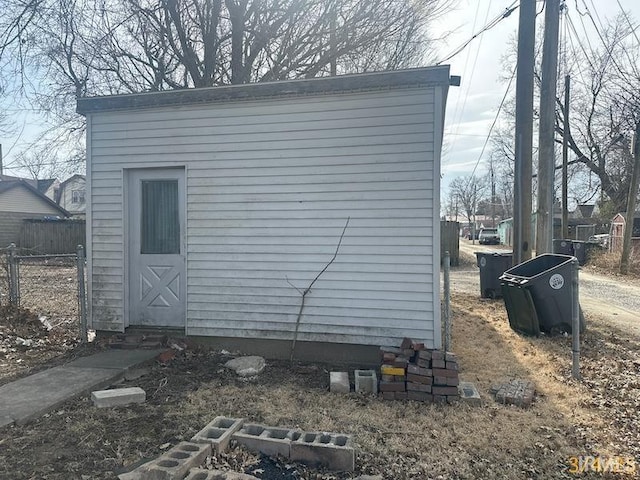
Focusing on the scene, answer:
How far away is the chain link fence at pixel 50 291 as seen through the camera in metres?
5.60

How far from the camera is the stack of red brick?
152 inches

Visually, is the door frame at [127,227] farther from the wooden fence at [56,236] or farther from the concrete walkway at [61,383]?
the wooden fence at [56,236]

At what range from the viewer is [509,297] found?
20.8 ft

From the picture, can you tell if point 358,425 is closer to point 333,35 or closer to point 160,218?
point 160,218

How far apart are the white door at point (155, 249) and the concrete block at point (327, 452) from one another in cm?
307

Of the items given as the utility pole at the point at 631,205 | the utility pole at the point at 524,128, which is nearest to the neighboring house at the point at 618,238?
the utility pole at the point at 631,205

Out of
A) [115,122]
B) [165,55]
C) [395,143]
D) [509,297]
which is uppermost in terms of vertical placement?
[165,55]

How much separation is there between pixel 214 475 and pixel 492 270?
8166 mm

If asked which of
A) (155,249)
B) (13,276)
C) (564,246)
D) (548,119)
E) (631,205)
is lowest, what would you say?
(13,276)

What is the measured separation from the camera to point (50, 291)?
9.80m

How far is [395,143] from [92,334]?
490 cm

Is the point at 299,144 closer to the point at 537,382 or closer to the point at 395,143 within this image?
the point at 395,143

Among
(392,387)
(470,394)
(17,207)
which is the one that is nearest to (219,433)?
(392,387)

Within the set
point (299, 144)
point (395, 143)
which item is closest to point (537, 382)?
point (395, 143)
